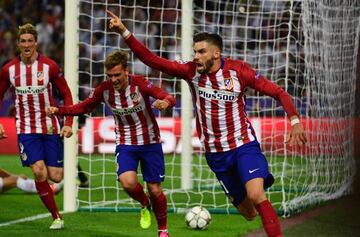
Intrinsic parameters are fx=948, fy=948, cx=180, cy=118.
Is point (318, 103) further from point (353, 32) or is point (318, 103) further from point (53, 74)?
point (53, 74)

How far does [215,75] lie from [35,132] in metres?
2.70

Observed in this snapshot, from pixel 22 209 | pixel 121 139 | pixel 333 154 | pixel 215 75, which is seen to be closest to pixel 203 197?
pixel 333 154

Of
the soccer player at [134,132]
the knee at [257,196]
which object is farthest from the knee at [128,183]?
the knee at [257,196]

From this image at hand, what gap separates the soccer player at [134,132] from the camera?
346 inches

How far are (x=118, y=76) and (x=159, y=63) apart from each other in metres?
0.97

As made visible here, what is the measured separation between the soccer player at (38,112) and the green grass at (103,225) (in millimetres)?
321

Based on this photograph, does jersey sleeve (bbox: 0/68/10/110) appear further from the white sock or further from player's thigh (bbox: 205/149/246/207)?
the white sock

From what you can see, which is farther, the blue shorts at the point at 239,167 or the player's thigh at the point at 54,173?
the player's thigh at the point at 54,173

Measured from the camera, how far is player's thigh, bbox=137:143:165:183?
29.1 feet

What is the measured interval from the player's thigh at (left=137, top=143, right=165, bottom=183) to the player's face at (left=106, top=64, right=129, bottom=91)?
0.63 m

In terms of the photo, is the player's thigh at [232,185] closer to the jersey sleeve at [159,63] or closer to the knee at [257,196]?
the knee at [257,196]

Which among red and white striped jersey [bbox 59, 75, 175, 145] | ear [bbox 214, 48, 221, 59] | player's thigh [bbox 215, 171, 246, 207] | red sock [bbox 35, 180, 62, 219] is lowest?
red sock [bbox 35, 180, 62, 219]

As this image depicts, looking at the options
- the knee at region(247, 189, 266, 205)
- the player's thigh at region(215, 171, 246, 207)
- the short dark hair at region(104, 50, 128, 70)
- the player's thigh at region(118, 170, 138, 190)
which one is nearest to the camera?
the knee at region(247, 189, 266, 205)

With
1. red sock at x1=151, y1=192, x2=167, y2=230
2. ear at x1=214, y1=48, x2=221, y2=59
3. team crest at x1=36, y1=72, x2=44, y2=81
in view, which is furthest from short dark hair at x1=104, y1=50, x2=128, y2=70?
team crest at x1=36, y1=72, x2=44, y2=81
